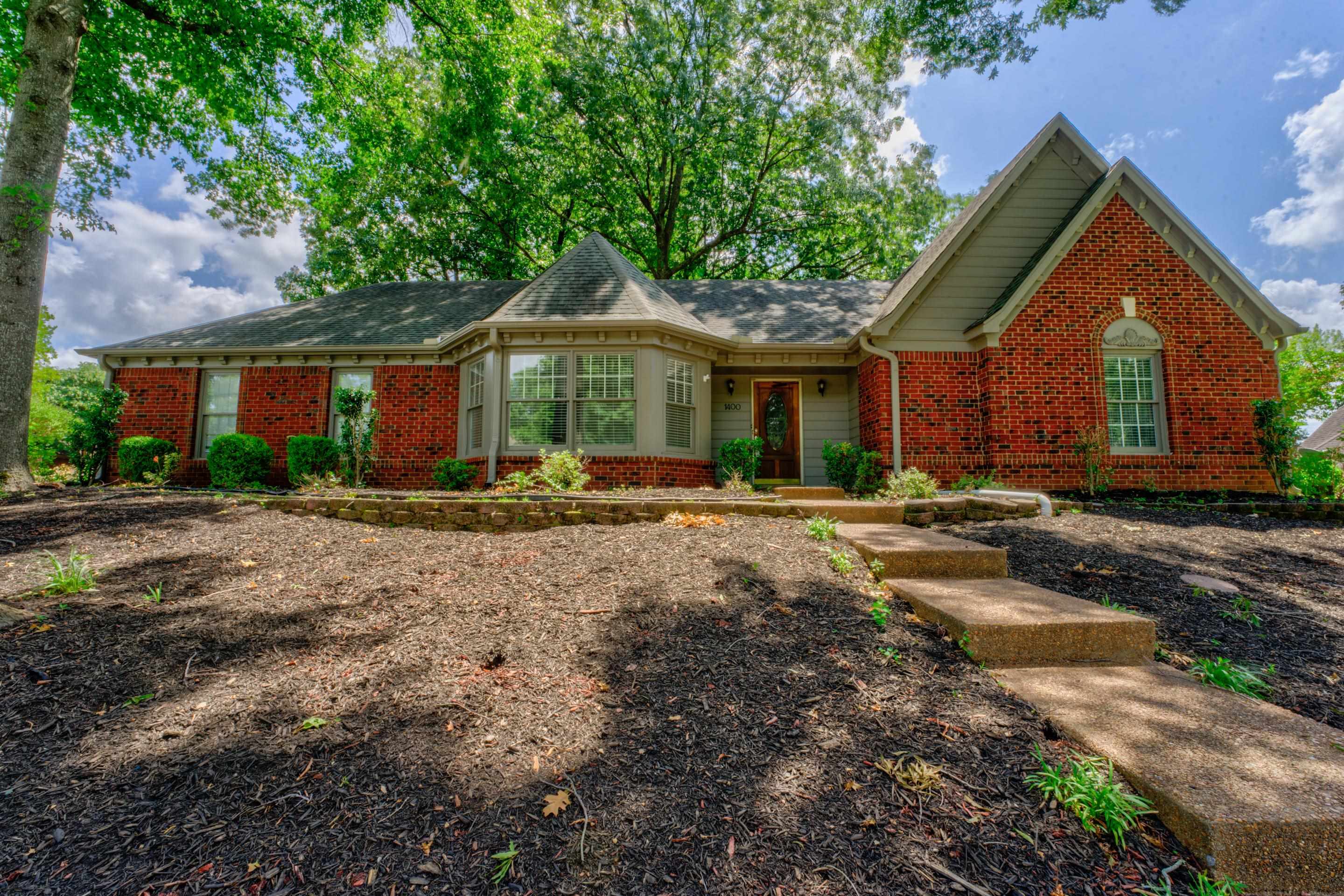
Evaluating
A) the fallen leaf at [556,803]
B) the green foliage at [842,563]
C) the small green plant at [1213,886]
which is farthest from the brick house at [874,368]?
the small green plant at [1213,886]

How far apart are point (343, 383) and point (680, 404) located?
6.55 m

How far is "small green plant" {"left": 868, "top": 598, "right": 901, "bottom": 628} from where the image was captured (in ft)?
9.34

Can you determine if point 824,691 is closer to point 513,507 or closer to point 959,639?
point 959,639

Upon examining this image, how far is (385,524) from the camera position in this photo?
490cm

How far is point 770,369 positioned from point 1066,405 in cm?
464

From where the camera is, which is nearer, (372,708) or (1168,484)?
(372,708)

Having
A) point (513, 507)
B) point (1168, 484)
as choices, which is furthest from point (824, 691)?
point (1168, 484)

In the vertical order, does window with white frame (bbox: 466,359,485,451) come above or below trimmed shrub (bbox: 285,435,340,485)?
above

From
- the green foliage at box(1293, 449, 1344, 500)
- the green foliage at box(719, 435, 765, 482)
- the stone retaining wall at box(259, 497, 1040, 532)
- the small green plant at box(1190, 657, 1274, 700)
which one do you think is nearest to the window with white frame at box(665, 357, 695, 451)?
the green foliage at box(719, 435, 765, 482)

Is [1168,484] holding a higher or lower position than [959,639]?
higher

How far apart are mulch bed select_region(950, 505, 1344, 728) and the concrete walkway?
2.04 feet

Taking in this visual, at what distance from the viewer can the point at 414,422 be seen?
10.5m

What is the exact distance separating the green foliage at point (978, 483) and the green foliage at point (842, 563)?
4.85 meters

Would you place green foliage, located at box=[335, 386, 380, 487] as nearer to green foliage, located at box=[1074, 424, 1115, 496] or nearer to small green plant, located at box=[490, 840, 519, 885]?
small green plant, located at box=[490, 840, 519, 885]
